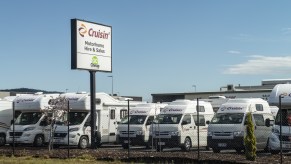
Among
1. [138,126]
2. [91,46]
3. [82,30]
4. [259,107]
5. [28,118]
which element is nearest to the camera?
[259,107]

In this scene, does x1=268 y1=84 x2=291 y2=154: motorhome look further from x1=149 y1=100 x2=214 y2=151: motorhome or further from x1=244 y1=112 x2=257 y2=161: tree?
x1=149 y1=100 x2=214 y2=151: motorhome

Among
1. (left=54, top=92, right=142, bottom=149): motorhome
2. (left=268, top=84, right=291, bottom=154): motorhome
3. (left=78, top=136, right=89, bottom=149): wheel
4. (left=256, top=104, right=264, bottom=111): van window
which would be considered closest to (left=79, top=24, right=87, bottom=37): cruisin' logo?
(left=54, top=92, right=142, bottom=149): motorhome

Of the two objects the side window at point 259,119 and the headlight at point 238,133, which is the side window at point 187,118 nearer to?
the headlight at point 238,133

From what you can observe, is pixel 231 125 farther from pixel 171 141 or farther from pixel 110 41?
pixel 110 41

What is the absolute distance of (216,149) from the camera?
2480 cm

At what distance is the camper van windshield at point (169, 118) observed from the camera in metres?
27.1

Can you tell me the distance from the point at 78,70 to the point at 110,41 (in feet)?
10.6

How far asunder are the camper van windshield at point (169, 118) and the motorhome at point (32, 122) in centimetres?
626

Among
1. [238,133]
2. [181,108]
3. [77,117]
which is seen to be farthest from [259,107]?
[77,117]

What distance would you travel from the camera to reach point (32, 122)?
98.5 ft

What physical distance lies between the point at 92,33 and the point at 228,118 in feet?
27.5

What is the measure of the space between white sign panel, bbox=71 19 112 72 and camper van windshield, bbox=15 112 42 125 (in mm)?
4741

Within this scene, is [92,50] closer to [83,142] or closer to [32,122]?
→ [83,142]

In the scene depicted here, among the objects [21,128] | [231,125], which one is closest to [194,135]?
[231,125]
